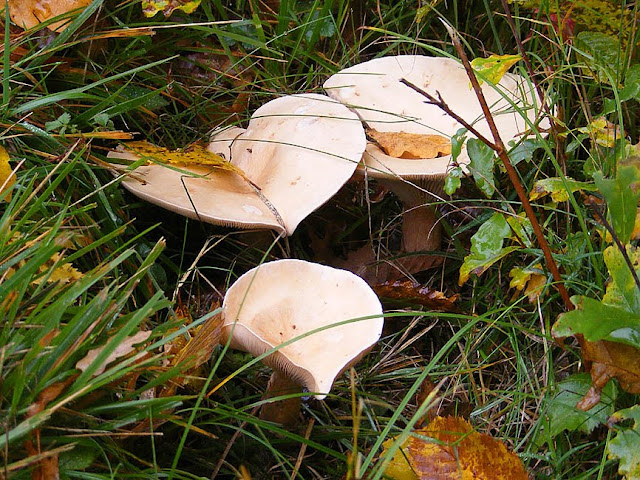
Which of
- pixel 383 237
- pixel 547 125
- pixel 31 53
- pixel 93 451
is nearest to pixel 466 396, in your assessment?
pixel 383 237

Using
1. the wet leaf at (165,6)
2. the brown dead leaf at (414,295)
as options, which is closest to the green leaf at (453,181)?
the brown dead leaf at (414,295)

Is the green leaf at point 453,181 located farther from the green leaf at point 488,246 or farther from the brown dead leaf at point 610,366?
the brown dead leaf at point 610,366

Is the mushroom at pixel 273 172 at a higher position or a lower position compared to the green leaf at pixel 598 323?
higher

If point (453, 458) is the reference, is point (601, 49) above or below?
above

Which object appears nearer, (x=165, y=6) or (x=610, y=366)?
(x=610, y=366)

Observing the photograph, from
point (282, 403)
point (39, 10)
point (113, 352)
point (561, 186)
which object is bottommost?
point (282, 403)

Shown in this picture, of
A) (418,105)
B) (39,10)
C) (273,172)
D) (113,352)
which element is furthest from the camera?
(418,105)

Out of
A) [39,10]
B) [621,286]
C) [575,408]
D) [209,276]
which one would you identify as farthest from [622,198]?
[39,10]

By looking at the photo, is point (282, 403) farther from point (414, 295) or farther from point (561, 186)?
point (561, 186)
